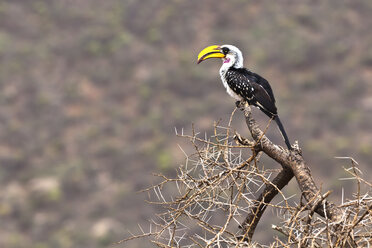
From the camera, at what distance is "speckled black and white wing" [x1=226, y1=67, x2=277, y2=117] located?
19.7 feet

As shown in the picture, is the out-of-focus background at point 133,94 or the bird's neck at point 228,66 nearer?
the bird's neck at point 228,66

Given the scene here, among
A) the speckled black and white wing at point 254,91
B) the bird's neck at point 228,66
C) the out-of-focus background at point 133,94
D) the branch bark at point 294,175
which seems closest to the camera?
the branch bark at point 294,175

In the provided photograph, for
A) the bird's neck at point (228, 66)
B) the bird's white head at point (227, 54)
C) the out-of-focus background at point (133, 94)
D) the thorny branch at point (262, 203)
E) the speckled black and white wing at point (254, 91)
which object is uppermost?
the out-of-focus background at point (133, 94)

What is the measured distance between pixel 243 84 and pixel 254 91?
0.13 m

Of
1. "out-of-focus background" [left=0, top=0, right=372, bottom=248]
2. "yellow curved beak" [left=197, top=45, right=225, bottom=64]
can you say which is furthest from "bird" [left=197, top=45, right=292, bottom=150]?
"out-of-focus background" [left=0, top=0, right=372, bottom=248]

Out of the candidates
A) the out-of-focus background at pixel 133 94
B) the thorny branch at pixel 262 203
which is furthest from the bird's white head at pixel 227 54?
the out-of-focus background at pixel 133 94

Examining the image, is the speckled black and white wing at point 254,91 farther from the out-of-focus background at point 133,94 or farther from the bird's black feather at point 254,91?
the out-of-focus background at point 133,94

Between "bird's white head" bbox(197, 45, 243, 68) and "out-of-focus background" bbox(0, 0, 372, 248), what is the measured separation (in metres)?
8.89

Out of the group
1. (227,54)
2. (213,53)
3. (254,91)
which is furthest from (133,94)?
(254,91)

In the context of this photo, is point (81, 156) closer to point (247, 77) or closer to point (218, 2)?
point (218, 2)

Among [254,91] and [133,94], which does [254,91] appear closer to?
[254,91]

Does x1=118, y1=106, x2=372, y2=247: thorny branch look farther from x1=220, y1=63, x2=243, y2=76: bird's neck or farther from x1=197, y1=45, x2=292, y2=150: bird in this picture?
x1=220, y1=63, x2=243, y2=76: bird's neck

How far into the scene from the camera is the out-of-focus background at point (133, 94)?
16969mm

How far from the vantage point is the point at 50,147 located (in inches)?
739
